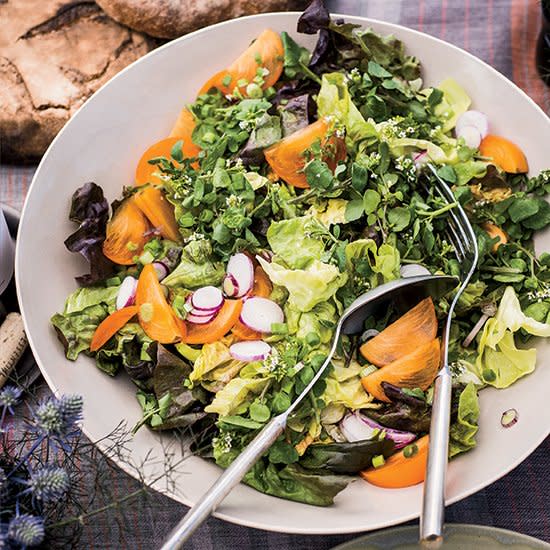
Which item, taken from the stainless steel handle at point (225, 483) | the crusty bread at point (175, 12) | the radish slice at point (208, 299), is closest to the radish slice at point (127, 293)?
the radish slice at point (208, 299)

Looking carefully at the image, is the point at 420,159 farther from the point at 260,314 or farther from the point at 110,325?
the point at 110,325

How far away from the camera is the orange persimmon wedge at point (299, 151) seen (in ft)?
5.73

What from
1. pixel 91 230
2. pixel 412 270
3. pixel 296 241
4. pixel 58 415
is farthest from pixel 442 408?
pixel 91 230

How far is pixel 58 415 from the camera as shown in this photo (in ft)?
4.05

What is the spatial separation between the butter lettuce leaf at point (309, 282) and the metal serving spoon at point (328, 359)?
0.19 feet

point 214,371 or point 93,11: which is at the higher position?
point 93,11

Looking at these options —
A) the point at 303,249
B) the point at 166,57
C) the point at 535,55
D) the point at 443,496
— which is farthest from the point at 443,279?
the point at 535,55

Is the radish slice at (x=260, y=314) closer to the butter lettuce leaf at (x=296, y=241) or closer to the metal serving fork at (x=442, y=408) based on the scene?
the butter lettuce leaf at (x=296, y=241)

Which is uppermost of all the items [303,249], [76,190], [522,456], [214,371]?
[76,190]

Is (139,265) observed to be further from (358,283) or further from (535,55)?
(535,55)

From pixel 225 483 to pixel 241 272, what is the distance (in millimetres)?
453

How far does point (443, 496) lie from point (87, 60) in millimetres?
1385

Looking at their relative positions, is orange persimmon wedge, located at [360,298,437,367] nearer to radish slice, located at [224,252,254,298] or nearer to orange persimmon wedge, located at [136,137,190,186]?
radish slice, located at [224,252,254,298]

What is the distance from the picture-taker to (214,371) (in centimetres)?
163
